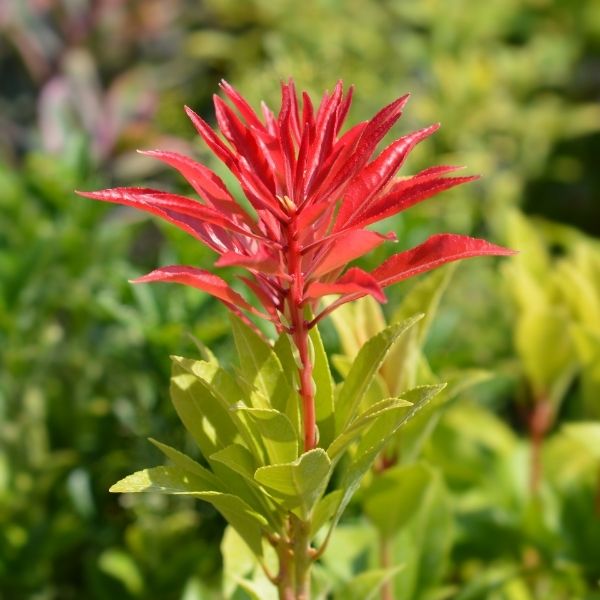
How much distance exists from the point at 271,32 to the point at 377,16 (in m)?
0.41

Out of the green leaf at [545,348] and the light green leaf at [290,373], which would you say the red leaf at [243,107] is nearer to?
the light green leaf at [290,373]

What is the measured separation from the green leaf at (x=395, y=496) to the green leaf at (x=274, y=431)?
1.01 ft

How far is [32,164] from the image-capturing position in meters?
1.89

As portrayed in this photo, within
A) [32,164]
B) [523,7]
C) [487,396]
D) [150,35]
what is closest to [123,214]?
[32,164]

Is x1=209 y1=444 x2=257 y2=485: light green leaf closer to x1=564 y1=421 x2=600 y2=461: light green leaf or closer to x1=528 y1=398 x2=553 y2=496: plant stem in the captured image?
x1=564 y1=421 x2=600 y2=461: light green leaf

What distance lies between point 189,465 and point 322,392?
0.45ft

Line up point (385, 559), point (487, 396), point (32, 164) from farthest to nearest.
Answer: point (487, 396)
point (32, 164)
point (385, 559)

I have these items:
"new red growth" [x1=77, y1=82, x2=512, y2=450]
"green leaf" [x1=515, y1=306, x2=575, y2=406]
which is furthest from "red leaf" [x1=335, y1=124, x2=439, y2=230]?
"green leaf" [x1=515, y1=306, x2=575, y2=406]

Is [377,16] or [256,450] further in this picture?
[377,16]

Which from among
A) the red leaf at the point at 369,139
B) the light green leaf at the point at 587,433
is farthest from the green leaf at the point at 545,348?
the red leaf at the point at 369,139

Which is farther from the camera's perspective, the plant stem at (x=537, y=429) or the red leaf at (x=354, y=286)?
the plant stem at (x=537, y=429)

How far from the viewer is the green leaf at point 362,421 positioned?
0.79m

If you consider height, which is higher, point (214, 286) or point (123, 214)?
point (123, 214)

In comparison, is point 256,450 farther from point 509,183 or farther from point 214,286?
point 509,183
